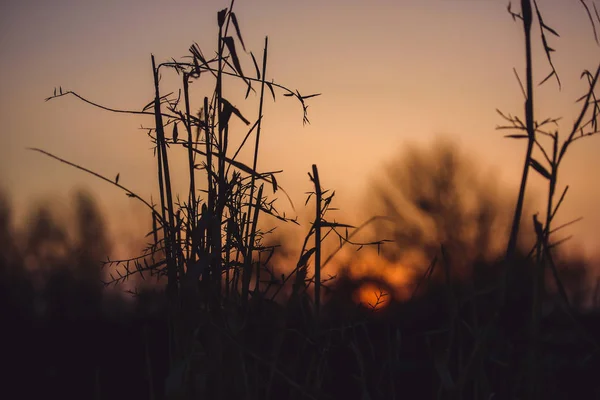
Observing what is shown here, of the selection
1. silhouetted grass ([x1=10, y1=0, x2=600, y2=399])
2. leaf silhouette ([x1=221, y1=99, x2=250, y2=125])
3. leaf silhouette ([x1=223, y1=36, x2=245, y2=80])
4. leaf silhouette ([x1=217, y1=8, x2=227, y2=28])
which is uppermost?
leaf silhouette ([x1=217, y1=8, x2=227, y2=28])

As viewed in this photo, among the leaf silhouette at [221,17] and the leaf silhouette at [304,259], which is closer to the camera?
the leaf silhouette at [304,259]

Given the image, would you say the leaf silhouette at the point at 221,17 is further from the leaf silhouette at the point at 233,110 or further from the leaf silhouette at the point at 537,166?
the leaf silhouette at the point at 537,166

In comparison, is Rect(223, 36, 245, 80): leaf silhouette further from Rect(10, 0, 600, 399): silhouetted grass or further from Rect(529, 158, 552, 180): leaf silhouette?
Rect(529, 158, 552, 180): leaf silhouette

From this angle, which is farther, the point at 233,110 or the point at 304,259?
the point at 233,110

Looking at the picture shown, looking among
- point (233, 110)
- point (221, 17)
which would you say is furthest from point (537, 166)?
point (221, 17)

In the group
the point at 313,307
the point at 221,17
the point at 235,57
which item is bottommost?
the point at 313,307

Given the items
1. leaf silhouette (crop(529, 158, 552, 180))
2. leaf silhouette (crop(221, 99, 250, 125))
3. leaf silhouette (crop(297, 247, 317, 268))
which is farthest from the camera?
leaf silhouette (crop(221, 99, 250, 125))

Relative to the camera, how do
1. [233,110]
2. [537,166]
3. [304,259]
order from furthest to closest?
1. [233,110]
2. [304,259]
3. [537,166]

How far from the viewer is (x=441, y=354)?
1752 mm

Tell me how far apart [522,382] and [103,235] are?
3229 cm

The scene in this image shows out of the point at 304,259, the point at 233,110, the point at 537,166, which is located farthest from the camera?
the point at 233,110

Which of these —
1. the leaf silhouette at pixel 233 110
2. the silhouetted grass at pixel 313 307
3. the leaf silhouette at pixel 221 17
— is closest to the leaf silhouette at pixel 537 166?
the silhouetted grass at pixel 313 307

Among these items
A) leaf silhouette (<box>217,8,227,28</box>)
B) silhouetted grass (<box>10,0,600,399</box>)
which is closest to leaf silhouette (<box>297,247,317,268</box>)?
silhouetted grass (<box>10,0,600,399</box>)

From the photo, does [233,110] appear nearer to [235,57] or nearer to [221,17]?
[235,57]
